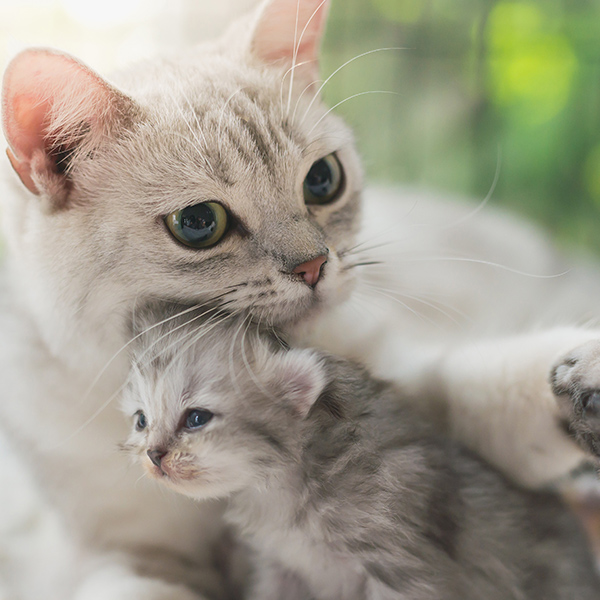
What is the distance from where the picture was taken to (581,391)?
0.80 metres

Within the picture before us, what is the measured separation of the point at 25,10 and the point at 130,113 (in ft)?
2.12

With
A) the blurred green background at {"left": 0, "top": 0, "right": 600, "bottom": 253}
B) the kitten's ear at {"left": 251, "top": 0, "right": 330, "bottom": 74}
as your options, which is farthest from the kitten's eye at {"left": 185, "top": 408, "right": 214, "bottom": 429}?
the blurred green background at {"left": 0, "top": 0, "right": 600, "bottom": 253}

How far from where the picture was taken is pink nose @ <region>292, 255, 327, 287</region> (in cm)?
78

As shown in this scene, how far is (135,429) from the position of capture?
0.79 metres

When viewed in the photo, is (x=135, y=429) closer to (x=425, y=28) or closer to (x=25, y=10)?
(x=25, y=10)

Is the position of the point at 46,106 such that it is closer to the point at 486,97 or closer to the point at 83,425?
the point at 83,425

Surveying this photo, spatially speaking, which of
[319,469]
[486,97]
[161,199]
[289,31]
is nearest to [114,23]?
[289,31]

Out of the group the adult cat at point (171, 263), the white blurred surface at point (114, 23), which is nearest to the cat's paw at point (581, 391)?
the adult cat at point (171, 263)

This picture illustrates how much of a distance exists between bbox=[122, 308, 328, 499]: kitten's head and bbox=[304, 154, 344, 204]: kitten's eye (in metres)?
0.26

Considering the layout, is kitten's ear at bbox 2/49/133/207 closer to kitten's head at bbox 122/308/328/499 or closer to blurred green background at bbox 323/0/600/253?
kitten's head at bbox 122/308/328/499

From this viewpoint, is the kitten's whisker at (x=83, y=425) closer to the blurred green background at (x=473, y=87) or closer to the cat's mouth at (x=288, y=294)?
the cat's mouth at (x=288, y=294)

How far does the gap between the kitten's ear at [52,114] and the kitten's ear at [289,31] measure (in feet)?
1.04

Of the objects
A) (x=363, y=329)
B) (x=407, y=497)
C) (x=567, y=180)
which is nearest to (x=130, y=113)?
(x=363, y=329)

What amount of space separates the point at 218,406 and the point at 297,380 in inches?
3.8
